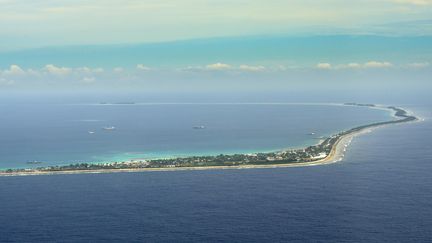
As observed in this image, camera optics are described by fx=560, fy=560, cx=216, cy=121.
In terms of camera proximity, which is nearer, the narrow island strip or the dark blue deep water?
the dark blue deep water

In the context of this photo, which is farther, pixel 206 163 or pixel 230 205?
pixel 206 163

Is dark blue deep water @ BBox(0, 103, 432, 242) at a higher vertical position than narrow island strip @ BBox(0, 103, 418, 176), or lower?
lower

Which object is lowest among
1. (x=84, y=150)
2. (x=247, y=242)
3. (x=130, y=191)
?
(x=247, y=242)

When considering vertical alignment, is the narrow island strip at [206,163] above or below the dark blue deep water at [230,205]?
above

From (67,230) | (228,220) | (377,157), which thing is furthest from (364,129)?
(67,230)

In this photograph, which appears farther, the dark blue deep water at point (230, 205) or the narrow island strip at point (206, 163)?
the narrow island strip at point (206, 163)

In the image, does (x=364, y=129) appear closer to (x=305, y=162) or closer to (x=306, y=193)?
(x=305, y=162)

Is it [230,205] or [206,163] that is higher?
[206,163]

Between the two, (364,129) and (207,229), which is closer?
(207,229)
